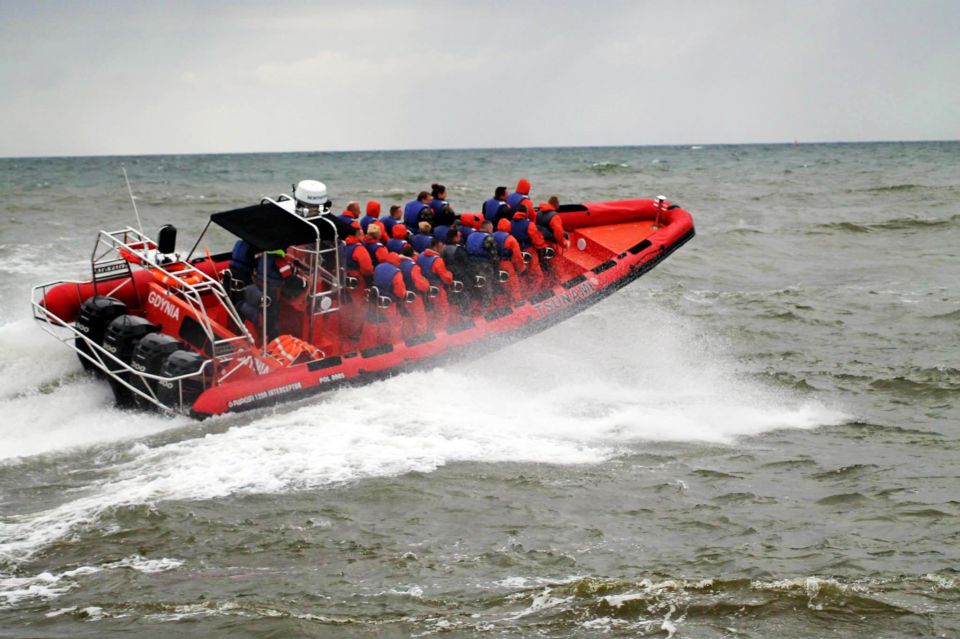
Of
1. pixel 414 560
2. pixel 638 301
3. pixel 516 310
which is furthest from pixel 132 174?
pixel 414 560

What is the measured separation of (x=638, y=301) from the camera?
47.1ft

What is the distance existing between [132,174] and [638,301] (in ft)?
124

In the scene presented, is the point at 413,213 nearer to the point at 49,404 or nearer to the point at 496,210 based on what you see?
the point at 496,210

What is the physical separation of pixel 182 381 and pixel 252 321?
1.07 metres

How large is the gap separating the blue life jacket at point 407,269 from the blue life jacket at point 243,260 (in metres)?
1.35

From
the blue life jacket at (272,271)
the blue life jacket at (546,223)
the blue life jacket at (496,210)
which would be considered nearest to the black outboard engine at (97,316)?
the blue life jacket at (272,271)

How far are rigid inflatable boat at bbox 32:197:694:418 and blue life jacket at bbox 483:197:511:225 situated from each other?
849 millimetres

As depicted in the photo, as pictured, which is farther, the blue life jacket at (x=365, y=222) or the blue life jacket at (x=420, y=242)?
the blue life jacket at (x=365, y=222)

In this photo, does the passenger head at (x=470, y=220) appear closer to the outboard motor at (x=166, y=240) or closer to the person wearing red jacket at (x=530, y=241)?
the person wearing red jacket at (x=530, y=241)

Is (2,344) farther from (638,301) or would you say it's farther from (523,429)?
(638,301)

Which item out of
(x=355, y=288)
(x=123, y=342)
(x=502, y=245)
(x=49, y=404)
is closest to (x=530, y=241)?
(x=502, y=245)

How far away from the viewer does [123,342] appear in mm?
8398

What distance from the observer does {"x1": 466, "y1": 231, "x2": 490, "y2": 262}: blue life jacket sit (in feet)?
32.4

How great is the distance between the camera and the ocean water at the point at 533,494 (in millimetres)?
5484
